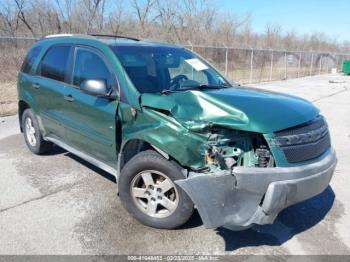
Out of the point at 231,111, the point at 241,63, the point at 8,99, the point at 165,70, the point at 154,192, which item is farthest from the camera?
the point at 241,63

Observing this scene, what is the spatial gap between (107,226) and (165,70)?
6.03 feet

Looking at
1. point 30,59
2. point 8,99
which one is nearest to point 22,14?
point 8,99

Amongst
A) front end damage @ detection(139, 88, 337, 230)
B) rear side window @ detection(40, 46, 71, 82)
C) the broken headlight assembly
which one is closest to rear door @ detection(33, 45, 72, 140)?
rear side window @ detection(40, 46, 71, 82)

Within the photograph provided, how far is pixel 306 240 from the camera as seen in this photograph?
3.38 metres

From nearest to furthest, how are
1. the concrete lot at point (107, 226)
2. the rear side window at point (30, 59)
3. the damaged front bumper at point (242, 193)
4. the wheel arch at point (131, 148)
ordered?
the damaged front bumper at point (242, 193) < the concrete lot at point (107, 226) < the wheel arch at point (131, 148) < the rear side window at point (30, 59)

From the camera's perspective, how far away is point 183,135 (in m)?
2.98

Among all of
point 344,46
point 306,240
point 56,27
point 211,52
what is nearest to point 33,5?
point 56,27

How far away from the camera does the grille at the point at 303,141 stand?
291cm

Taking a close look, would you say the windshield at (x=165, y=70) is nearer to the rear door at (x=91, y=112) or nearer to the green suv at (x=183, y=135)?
the green suv at (x=183, y=135)

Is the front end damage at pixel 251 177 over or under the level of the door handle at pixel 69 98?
under

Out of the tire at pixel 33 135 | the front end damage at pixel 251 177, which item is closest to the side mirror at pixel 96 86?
the front end damage at pixel 251 177

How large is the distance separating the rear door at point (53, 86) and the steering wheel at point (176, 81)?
1455 mm

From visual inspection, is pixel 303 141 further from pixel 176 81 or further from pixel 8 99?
pixel 8 99

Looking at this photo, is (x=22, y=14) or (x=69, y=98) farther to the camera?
(x=22, y=14)
